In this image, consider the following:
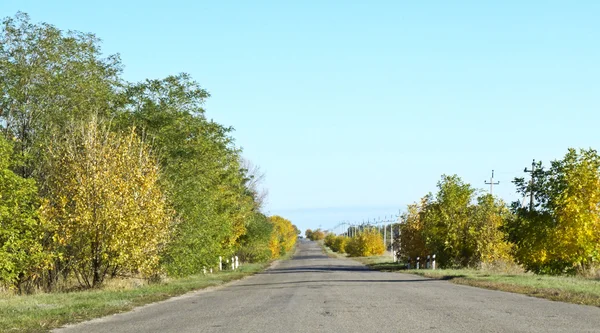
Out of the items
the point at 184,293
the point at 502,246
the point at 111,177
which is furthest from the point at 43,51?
the point at 502,246

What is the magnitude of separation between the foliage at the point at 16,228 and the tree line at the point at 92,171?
0.05 m

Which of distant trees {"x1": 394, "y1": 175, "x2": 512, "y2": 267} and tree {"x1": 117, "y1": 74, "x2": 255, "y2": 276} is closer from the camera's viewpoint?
tree {"x1": 117, "y1": 74, "x2": 255, "y2": 276}

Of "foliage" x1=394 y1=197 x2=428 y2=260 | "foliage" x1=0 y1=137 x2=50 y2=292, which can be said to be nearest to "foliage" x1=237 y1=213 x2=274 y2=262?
"foliage" x1=394 y1=197 x2=428 y2=260

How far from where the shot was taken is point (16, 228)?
26.5 meters

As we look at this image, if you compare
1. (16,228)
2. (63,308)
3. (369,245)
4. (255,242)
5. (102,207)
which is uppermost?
(102,207)

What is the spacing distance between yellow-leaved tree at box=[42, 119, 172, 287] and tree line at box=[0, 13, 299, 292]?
0.05 m

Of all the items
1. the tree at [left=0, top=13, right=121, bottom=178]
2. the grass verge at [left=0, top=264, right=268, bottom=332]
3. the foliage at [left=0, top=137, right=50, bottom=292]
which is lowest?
the grass verge at [left=0, top=264, right=268, bottom=332]

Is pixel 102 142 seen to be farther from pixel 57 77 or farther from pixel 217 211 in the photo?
pixel 217 211

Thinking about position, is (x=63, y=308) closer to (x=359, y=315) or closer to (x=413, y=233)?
(x=359, y=315)

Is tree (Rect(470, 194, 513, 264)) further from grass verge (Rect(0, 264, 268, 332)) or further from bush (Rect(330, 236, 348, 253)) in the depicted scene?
bush (Rect(330, 236, 348, 253))

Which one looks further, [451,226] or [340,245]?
[340,245]

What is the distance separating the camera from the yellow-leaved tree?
2800cm

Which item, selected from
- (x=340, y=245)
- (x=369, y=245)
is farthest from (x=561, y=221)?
(x=340, y=245)

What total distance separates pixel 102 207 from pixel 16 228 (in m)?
3.10
